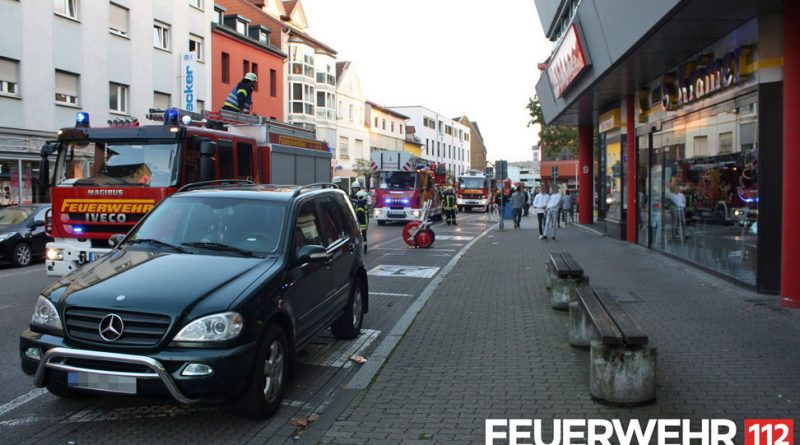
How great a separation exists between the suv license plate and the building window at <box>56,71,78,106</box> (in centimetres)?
2323

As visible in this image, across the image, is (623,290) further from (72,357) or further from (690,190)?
(72,357)

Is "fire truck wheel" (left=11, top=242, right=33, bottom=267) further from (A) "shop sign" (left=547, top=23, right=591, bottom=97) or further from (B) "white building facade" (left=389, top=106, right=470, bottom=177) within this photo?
(B) "white building facade" (left=389, top=106, right=470, bottom=177)

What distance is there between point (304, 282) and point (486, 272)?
Answer: 298 inches

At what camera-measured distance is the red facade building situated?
120 ft

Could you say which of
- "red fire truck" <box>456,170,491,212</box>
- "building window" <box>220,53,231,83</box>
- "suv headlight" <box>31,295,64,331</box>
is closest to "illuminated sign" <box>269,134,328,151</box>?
"suv headlight" <box>31,295,64,331</box>

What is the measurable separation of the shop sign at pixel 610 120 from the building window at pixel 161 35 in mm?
20655

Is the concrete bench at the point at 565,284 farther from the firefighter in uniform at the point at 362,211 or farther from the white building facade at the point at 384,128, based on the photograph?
the white building facade at the point at 384,128

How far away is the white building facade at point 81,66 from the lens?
2245cm

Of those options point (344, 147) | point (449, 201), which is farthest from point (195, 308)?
point (344, 147)

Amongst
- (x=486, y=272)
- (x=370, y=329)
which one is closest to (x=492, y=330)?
(x=370, y=329)

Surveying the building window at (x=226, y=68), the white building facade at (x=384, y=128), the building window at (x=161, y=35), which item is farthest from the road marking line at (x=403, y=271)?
the white building facade at (x=384, y=128)

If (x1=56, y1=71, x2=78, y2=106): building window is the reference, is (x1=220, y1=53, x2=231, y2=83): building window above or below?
above

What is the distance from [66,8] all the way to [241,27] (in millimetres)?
15961

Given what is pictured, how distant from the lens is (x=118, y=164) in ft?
30.6
